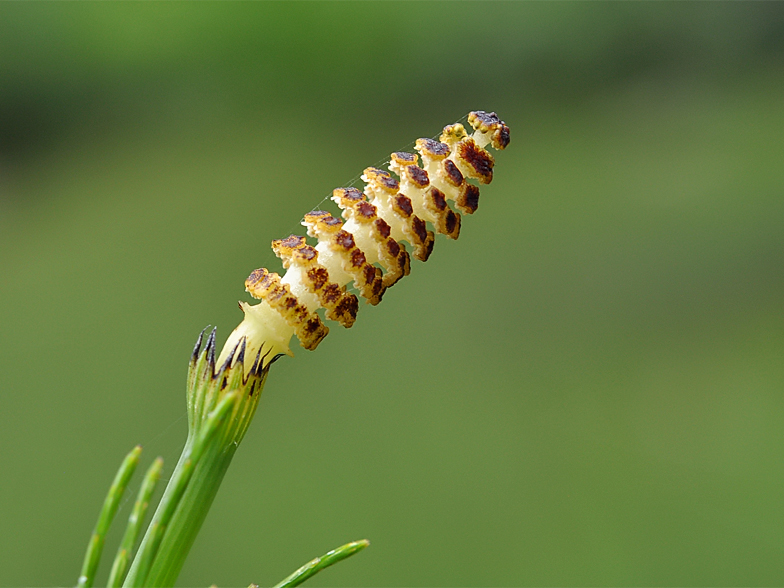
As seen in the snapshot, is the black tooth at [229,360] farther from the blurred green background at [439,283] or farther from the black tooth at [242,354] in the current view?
the blurred green background at [439,283]

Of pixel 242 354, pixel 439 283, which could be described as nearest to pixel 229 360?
pixel 242 354

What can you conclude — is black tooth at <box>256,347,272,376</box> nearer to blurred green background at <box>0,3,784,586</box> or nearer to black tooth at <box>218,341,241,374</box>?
black tooth at <box>218,341,241,374</box>

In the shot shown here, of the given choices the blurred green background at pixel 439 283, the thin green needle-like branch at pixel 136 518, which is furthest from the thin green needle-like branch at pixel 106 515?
the blurred green background at pixel 439 283

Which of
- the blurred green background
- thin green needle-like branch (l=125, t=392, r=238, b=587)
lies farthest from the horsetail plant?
the blurred green background

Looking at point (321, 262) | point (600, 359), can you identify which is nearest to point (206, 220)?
point (600, 359)

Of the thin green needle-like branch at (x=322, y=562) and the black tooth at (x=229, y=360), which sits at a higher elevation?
the black tooth at (x=229, y=360)

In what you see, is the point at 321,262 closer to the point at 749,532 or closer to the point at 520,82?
the point at 749,532

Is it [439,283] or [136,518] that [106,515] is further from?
[439,283]
